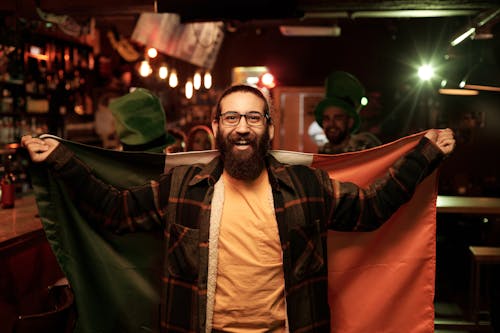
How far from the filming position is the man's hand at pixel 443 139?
2227mm

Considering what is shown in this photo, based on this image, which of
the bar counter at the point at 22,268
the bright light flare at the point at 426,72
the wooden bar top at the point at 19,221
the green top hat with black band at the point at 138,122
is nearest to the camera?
the bar counter at the point at 22,268

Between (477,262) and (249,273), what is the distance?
8.50 ft

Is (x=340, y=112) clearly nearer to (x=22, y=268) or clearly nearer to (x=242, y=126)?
(x=242, y=126)

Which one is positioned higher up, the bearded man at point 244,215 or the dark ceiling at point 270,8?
the dark ceiling at point 270,8

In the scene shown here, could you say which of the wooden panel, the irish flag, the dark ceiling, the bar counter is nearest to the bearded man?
the irish flag

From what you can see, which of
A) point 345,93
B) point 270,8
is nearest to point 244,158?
point 270,8

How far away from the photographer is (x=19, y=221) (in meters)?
3.11

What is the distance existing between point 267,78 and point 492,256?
552 centimetres

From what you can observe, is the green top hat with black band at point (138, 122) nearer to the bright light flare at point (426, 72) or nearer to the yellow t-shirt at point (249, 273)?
the yellow t-shirt at point (249, 273)

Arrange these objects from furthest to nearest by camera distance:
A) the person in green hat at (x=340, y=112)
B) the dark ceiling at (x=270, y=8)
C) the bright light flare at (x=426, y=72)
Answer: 1. the bright light flare at (x=426, y=72)
2. the person in green hat at (x=340, y=112)
3. the dark ceiling at (x=270, y=8)

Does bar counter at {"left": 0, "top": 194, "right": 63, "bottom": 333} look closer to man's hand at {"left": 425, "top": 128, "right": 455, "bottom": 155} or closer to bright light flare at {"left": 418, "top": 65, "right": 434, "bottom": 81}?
man's hand at {"left": 425, "top": 128, "right": 455, "bottom": 155}

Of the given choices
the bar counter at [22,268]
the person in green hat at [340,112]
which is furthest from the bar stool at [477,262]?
the bar counter at [22,268]

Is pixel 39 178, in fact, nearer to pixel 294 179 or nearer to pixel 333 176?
pixel 294 179

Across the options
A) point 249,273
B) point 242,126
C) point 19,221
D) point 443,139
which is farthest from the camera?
point 19,221
